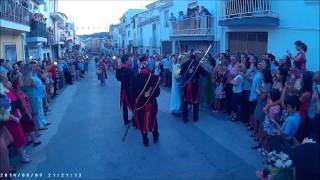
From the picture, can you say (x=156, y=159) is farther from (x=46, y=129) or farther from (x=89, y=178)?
(x=46, y=129)

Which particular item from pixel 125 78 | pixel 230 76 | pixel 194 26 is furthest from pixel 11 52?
pixel 230 76

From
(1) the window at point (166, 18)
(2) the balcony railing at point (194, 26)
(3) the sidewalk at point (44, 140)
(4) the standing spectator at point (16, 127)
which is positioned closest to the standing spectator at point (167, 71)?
(2) the balcony railing at point (194, 26)

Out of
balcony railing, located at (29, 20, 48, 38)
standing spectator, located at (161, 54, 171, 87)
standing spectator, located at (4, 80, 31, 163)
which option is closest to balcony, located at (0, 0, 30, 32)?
balcony railing, located at (29, 20, 48, 38)

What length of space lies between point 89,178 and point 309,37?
8682 millimetres

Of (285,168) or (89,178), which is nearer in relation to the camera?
→ (285,168)

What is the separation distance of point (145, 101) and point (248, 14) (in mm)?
8519

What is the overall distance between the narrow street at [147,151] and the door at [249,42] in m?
4.90

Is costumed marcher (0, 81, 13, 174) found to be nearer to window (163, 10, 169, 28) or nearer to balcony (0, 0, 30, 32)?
balcony (0, 0, 30, 32)

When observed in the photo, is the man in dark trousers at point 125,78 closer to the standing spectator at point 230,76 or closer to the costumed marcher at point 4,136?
the standing spectator at point 230,76

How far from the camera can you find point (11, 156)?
7375 millimetres

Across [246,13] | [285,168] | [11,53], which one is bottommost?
[285,168]

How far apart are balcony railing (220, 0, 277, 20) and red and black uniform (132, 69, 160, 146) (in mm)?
7207

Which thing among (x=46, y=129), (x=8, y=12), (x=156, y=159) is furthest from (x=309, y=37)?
(x=8, y=12)

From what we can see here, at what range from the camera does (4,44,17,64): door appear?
60.8ft
